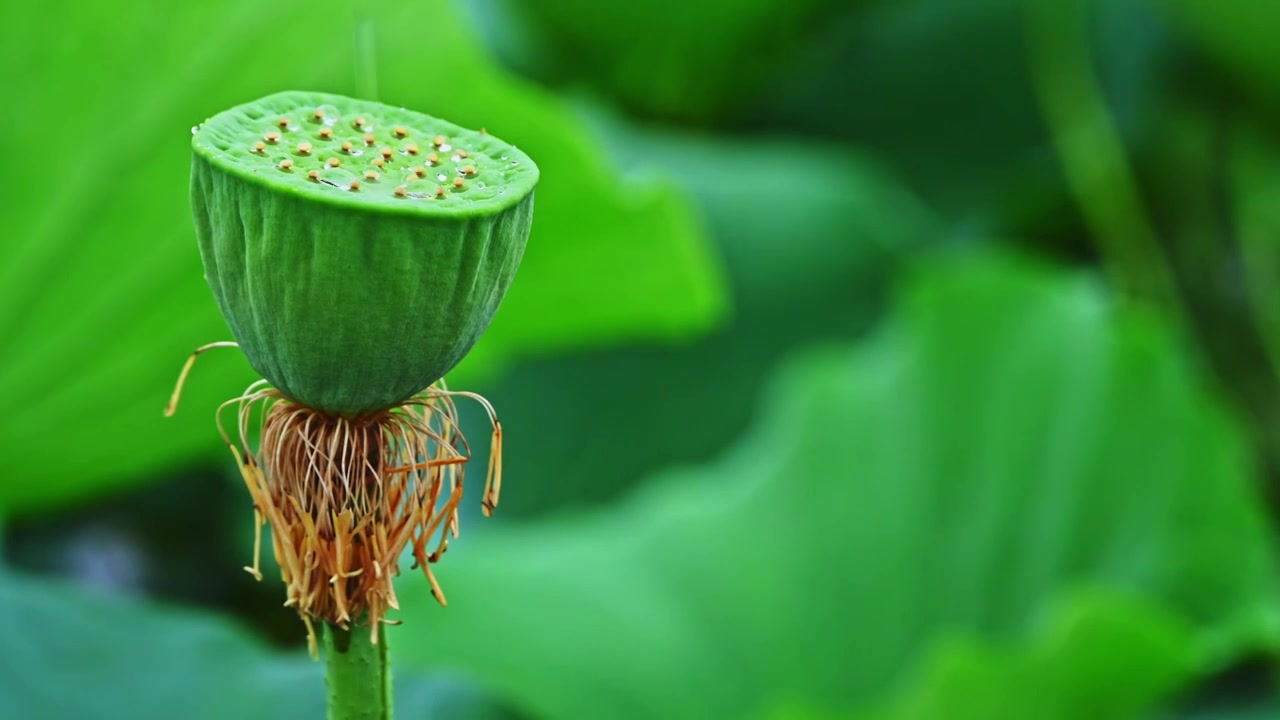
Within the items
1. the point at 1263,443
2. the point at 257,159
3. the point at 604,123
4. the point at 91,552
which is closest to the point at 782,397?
the point at 604,123

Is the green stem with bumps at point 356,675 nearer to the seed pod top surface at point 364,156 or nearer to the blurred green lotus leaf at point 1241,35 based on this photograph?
the seed pod top surface at point 364,156

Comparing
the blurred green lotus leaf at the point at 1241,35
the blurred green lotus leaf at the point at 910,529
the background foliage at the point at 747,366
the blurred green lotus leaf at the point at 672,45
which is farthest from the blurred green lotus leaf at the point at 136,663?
the blurred green lotus leaf at the point at 1241,35

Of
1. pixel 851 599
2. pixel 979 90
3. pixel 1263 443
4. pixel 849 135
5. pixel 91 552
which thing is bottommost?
pixel 91 552

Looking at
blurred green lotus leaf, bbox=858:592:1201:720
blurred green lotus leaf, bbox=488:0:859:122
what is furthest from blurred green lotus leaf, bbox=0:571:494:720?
blurred green lotus leaf, bbox=488:0:859:122

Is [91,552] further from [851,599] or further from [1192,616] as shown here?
[1192,616]

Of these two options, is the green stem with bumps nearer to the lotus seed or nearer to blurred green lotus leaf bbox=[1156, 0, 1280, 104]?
the lotus seed

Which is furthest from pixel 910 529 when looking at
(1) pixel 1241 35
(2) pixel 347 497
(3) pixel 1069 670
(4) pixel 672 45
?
(2) pixel 347 497

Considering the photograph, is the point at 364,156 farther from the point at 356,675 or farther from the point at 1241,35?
the point at 1241,35
